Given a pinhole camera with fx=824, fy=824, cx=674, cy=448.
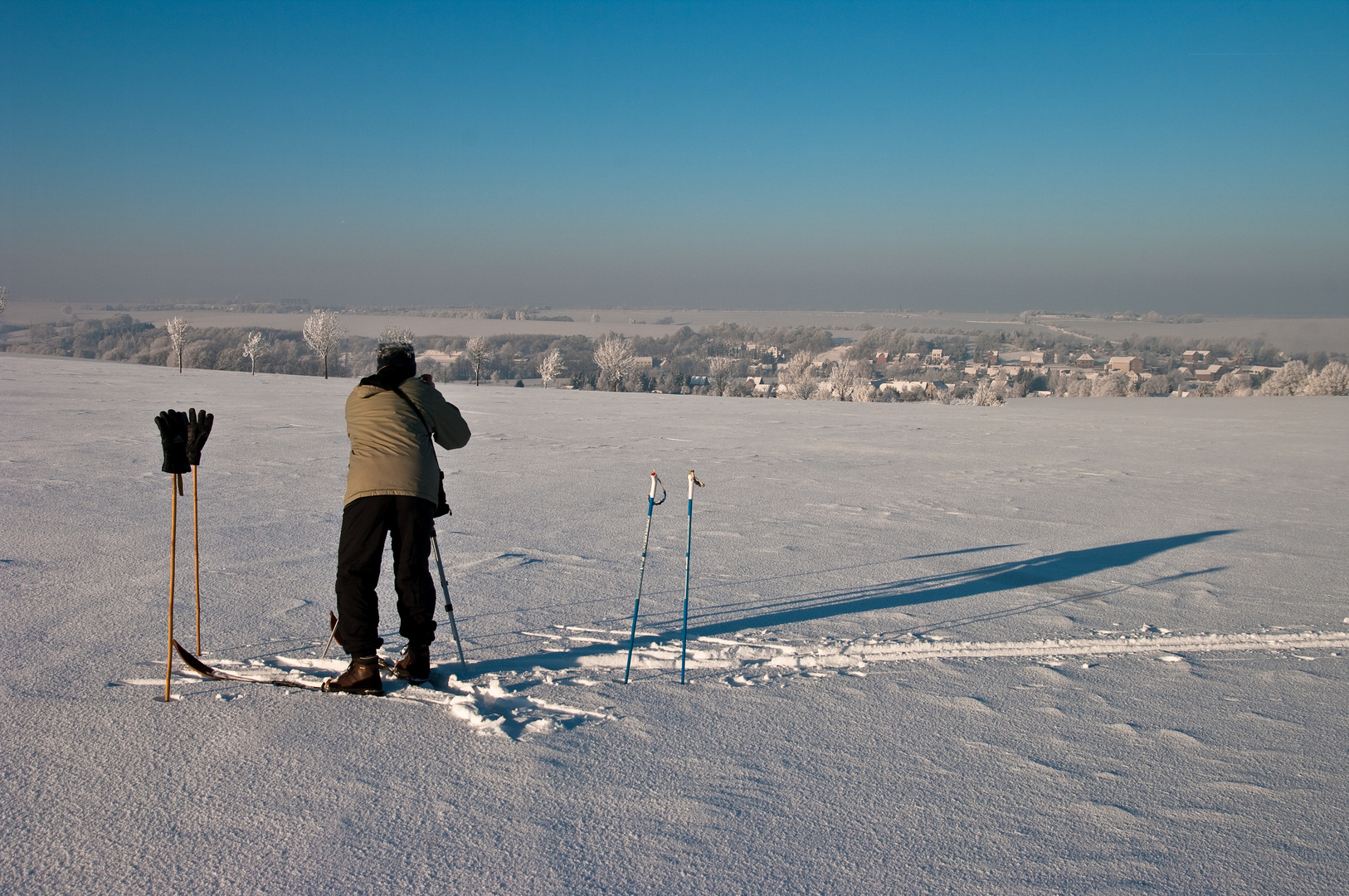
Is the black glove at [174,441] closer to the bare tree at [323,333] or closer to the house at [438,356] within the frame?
the bare tree at [323,333]

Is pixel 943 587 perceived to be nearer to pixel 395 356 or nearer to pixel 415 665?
pixel 415 665

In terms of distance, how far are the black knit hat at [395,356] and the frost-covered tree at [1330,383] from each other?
1808 inches

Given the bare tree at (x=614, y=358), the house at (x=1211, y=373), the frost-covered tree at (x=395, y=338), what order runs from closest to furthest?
the frost-covered tree at (x=395, y=338) → the house at (x=1211, y=373) → the bare tree at (x=614, y=358)

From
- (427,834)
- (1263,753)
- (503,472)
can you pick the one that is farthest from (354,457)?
(503,472)

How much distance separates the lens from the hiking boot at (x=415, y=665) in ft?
14.8

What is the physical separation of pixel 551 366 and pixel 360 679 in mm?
62687

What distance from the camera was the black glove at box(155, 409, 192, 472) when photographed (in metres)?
4.37

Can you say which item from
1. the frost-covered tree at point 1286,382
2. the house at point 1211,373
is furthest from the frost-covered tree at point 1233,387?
the house at point 1211,373

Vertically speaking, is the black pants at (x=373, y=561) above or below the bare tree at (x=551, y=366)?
below

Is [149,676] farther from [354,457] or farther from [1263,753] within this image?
[1263,753]

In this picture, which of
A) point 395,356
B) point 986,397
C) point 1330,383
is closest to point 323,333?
point 986,397

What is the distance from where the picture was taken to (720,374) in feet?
221

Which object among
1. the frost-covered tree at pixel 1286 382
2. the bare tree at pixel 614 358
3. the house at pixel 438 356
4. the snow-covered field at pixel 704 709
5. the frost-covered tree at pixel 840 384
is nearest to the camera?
the snow-covered field at pixel 704 709

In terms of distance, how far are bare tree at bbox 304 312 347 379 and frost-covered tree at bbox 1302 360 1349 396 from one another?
5489 centimetres
